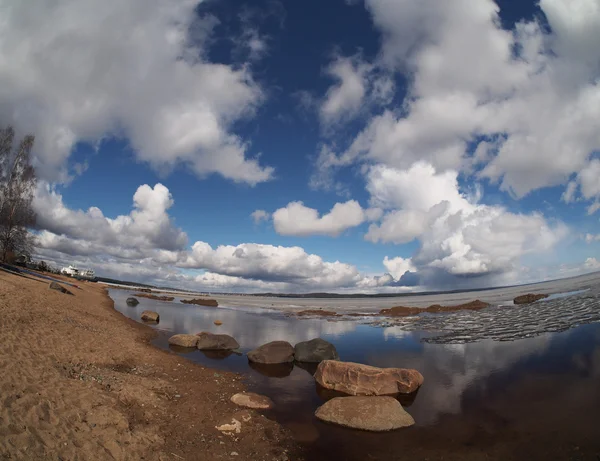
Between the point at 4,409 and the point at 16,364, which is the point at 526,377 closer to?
the point at 4,409

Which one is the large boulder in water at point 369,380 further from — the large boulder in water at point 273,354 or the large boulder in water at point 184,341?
the large boulder in water at point 184,341

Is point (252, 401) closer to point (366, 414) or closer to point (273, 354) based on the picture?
point (366, 414)

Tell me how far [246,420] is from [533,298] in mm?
63003

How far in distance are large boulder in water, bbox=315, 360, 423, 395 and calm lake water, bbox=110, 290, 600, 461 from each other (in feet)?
2.16

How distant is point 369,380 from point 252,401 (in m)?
5.79

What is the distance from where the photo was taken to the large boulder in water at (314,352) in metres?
21.4

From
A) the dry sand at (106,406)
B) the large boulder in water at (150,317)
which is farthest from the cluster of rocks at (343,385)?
the large boulder in water at (150,317)

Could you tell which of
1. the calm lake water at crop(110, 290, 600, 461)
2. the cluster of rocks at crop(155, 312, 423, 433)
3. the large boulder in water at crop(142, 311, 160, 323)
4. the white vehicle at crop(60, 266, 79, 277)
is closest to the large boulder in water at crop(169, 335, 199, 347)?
the calm lake water at crop(110, 290, 600, 461)

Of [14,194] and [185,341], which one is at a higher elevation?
[14,194]

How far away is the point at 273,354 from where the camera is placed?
21359 mm

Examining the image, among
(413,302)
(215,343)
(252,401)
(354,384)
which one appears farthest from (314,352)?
(413,302)

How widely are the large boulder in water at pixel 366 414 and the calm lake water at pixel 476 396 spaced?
366 millimetres

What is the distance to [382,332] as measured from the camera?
3422 centimetres

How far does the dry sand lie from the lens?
25.7ft
